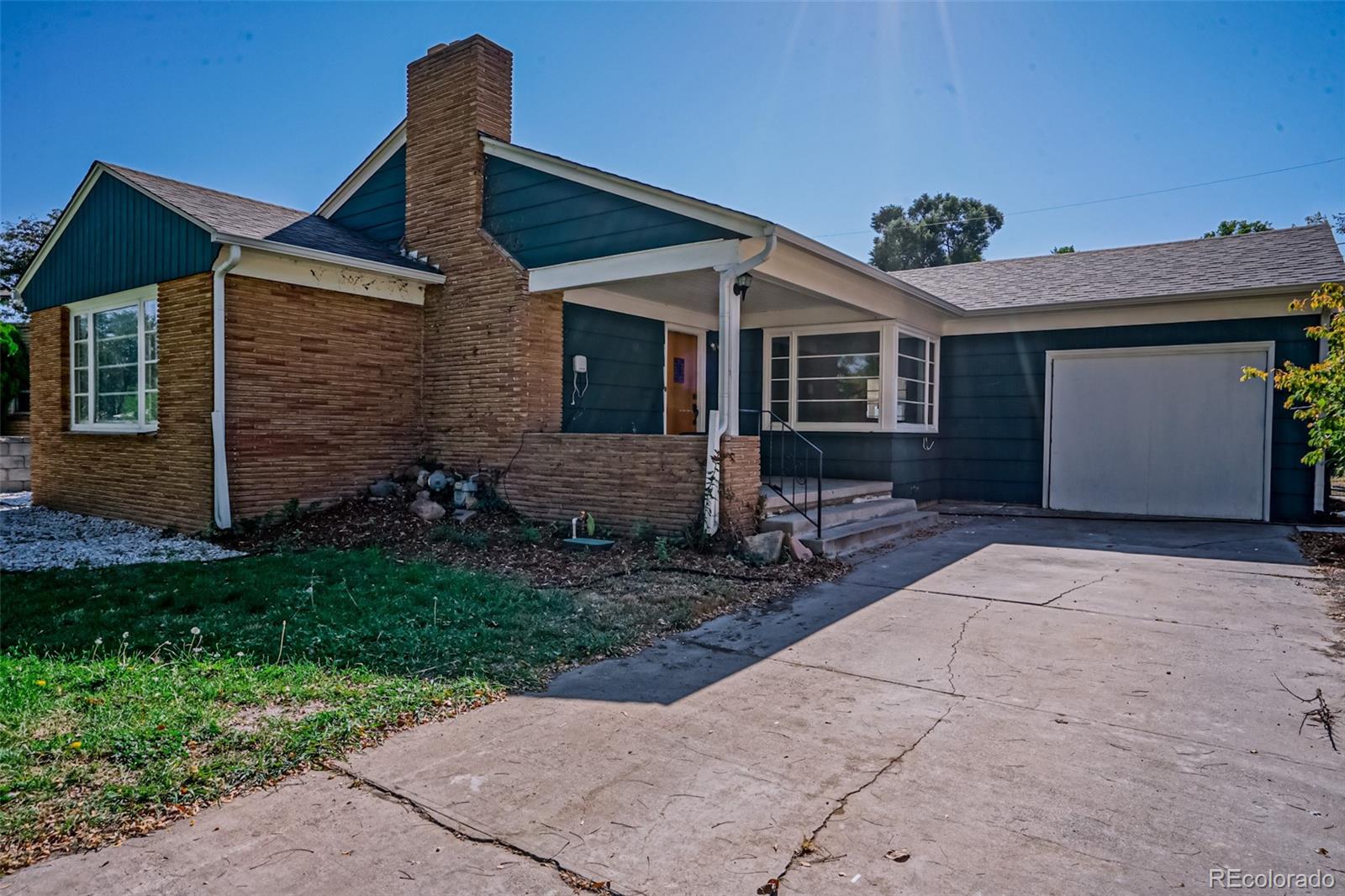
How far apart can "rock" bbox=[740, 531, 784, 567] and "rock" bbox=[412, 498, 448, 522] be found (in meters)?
3.52

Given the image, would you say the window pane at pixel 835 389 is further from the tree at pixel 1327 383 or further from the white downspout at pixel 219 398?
the white downspout at pixel 219 398

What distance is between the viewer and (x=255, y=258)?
→ 793 centimetres

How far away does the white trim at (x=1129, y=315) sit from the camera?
9875 mm

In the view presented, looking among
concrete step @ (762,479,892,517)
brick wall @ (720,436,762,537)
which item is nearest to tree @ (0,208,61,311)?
concrete step @ (762,479,892,517)

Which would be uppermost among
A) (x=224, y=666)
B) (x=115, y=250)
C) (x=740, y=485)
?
(x=115, y=250)

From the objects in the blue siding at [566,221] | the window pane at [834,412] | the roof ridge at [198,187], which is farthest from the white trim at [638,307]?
the roof ridge at [198,187]

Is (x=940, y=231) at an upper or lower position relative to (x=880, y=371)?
upper

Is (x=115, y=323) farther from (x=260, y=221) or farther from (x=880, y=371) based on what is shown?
(x=880, y=371)

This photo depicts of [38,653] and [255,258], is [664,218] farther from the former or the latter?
[38,653]

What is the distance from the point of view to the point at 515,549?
289 inches

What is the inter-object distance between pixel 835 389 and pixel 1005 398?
109 inches

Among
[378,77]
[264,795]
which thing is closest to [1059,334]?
[378,77]

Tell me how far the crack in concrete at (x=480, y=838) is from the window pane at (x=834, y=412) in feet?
29.4

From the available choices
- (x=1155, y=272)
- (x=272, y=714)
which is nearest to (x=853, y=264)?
(x=1155, y=272)
